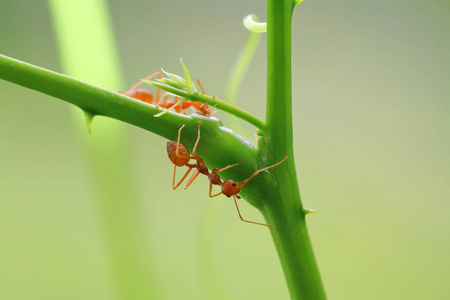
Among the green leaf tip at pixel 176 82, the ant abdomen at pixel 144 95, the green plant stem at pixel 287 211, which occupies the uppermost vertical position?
the ant abdomen at pixel 144 95

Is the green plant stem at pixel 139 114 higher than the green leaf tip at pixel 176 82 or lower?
lower

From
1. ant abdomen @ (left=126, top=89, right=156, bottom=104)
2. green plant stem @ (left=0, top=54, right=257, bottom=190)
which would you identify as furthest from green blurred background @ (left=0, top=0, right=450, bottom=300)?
green plant stem @ (left=0, top=54, right=257, bottom=190)

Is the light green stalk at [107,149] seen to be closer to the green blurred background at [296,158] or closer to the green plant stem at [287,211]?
the green plant stem at [287,211]

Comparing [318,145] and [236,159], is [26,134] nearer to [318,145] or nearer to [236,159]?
[318,145]

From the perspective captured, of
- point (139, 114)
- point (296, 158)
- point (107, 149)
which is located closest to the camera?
point (139, 114)

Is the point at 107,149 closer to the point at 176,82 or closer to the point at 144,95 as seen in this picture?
the point at 144,95

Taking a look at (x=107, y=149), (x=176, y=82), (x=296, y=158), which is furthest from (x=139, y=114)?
(x=296, y=158)

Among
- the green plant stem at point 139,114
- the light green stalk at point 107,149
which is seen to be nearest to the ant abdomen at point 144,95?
the light green stalk at point 107,149

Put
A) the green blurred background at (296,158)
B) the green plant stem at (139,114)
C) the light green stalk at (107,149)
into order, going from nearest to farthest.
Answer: the green plant stem at (139,114), the light green stalk at (107,149), the green blurred background at (296,158)

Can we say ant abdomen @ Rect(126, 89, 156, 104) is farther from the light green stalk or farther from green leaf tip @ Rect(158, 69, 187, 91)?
green leaf tip @ Rect(158, 69, 187, 91)

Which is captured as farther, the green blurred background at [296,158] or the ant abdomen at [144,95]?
the green blurred background at [296,158]
